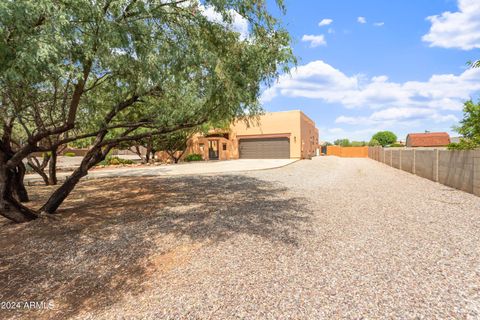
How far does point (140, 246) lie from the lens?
5391 millimetres

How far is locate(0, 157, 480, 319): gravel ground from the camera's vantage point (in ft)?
11.1

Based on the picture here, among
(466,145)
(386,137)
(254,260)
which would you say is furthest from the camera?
(386,137)

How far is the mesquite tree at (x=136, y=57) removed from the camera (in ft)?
13.0

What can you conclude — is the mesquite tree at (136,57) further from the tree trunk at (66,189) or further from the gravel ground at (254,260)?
the gravel ground at (254,260)

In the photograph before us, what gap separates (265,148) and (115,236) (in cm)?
2546

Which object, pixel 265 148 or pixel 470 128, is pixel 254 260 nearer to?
pixel 470 128

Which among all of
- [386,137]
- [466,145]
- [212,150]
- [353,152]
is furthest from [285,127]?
[386,137]

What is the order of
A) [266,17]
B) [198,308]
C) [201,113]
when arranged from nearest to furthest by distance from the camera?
[198,308] → [266,17] → [201,113]

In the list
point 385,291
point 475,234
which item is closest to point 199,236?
point 385,291

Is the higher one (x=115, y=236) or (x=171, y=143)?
(x=171, y=143)

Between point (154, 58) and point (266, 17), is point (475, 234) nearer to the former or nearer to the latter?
point (266, 17)

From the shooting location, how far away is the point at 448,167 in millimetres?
11289

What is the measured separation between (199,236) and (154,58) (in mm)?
3810

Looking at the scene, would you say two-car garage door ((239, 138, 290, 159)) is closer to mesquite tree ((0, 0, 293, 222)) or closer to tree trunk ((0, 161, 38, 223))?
mesquite tree ((0, 0, 293, 222))
